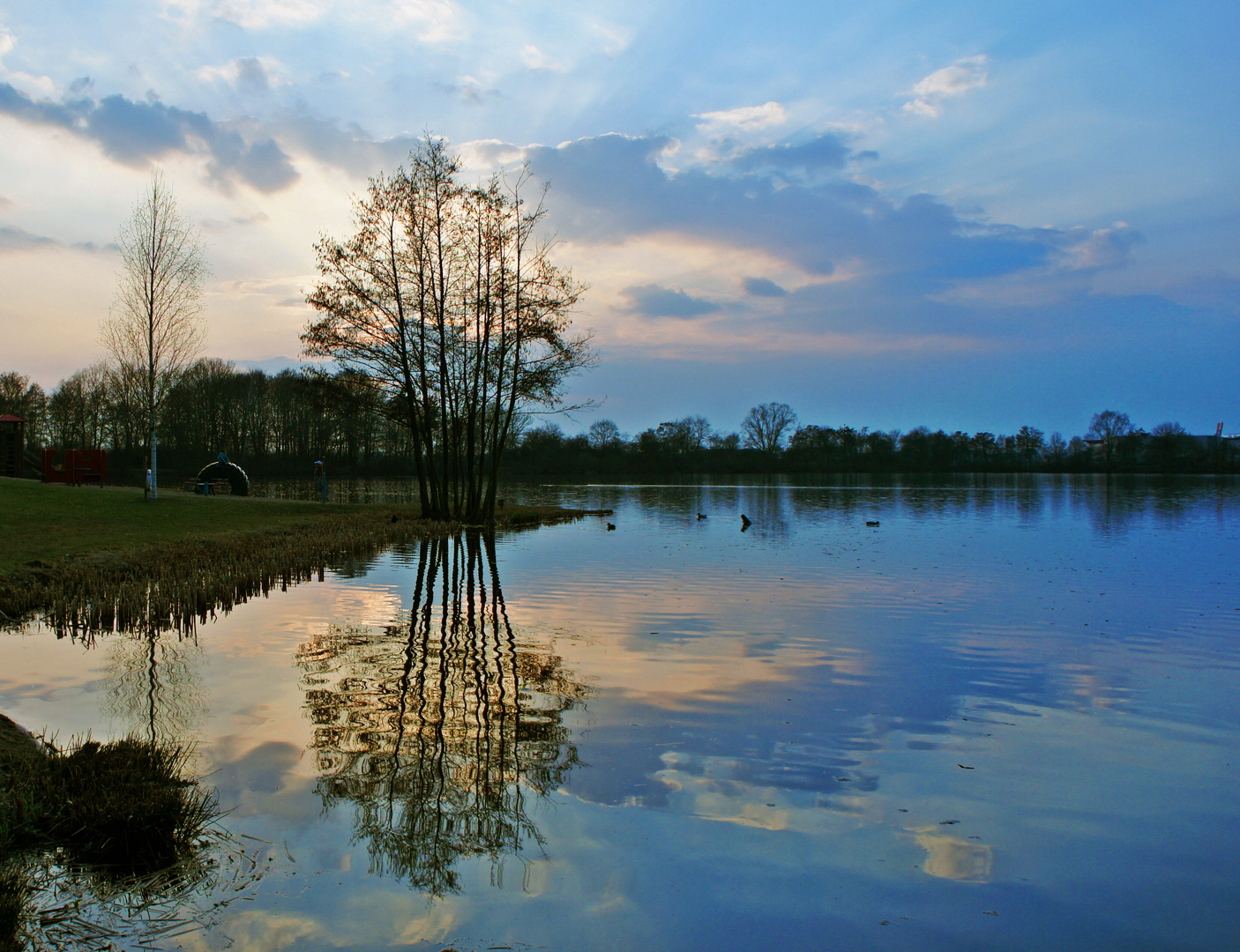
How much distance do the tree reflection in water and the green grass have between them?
31.8ft

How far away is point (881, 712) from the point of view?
8320mm

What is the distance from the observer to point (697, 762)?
6.72 meters

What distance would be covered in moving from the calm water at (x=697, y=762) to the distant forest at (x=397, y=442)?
951 inches

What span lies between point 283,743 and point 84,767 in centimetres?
174

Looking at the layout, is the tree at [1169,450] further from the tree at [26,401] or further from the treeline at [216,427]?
the tree at [26,401]

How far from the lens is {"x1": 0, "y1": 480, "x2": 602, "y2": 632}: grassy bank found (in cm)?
1277

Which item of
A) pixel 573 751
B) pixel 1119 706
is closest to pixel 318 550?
pixel 573 751

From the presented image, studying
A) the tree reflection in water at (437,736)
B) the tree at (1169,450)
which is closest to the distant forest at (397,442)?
the tree at (1169,450)

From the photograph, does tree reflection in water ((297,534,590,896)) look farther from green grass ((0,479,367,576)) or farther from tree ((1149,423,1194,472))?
tree ((1149,423,1194,472))

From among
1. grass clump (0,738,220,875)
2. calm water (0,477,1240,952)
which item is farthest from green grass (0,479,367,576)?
grass clump (0,738,220,875)

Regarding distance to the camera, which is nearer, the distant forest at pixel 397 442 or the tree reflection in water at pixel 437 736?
the tree reflection in water at pixel 437 736

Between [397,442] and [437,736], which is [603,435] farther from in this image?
[437,736]

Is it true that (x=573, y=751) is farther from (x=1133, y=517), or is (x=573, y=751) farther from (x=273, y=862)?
(x=1133, y=517)

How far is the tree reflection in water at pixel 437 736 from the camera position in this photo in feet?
17.1
